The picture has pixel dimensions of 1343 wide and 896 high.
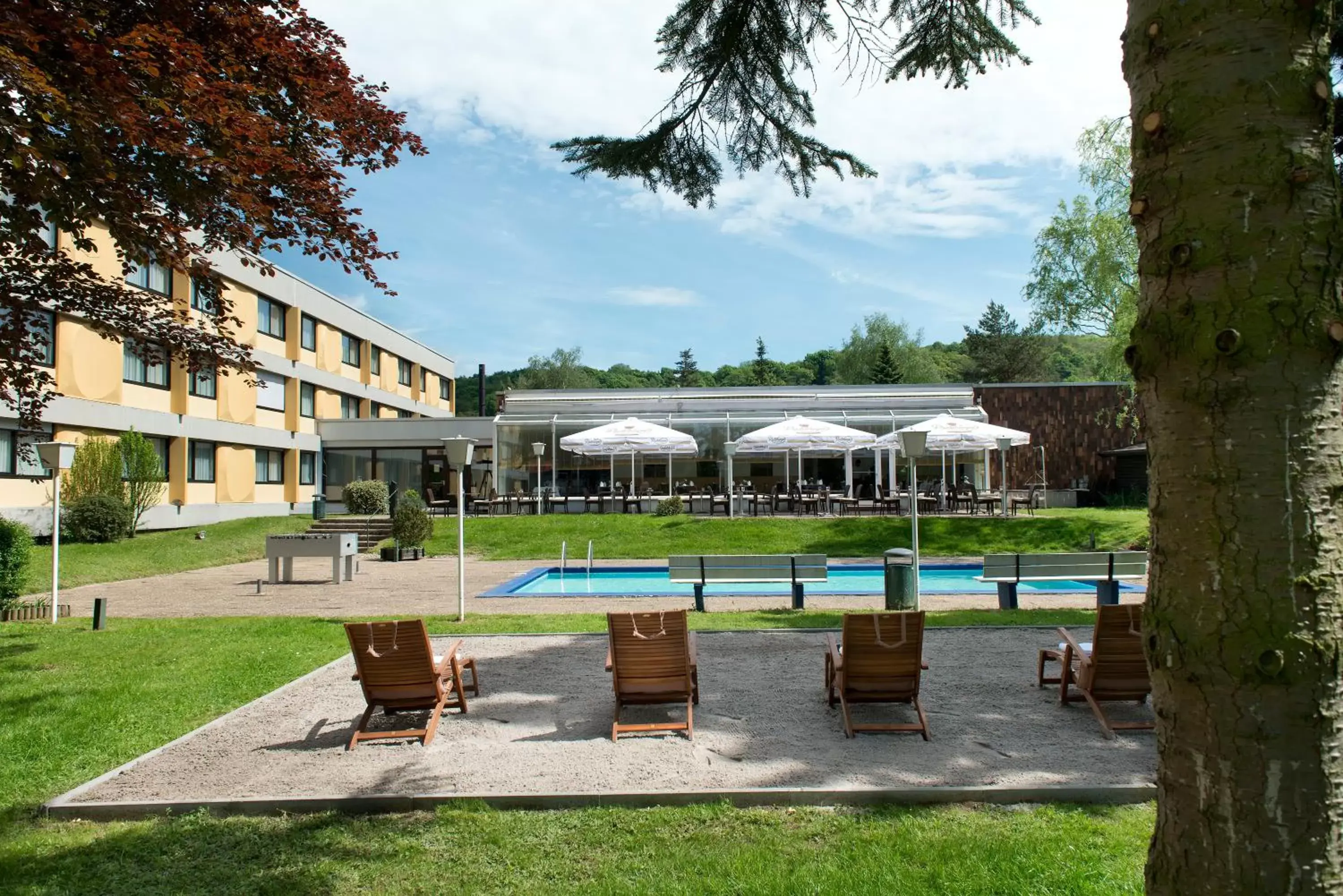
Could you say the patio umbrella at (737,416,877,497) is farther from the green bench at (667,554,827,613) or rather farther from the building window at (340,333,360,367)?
the building window at (340,333,360,367)

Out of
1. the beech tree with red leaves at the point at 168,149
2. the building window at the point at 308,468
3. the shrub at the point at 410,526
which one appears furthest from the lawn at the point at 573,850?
the building window at the point at 308,468

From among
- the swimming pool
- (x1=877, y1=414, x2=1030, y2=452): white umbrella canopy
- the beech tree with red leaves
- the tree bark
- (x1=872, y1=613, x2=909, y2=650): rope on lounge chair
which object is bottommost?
the swimming pool

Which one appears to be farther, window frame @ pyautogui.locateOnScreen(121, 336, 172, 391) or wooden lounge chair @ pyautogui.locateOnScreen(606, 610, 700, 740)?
window frame @ pyautogui.locateOnScreen(121, 336, 172, 391)

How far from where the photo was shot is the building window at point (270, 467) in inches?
1218

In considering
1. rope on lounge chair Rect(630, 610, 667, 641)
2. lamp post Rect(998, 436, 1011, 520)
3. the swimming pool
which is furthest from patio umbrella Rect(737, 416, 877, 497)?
rope on lounge chair Rect(630, 610, 667, 641)

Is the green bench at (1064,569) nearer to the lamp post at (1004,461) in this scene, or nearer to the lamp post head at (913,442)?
the lamp post head at (913,442)

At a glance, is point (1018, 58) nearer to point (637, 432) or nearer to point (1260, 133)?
point (1260, 133)

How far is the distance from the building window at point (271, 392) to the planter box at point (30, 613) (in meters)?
19.5

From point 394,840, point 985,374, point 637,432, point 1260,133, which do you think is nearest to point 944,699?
point 394,840

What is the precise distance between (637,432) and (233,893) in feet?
67.9

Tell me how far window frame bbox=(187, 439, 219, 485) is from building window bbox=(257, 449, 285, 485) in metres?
2.59

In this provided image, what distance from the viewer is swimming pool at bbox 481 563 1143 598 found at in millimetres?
13562

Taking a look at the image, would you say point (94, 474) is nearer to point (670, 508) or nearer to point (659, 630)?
point (670, 508)

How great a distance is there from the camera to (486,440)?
33500mm
